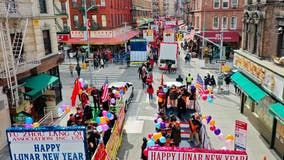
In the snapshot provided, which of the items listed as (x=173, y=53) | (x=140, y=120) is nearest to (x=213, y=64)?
(x=173, y=53)

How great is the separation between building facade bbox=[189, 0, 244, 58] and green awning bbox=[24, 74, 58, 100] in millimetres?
25251

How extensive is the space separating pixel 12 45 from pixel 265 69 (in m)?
13.3

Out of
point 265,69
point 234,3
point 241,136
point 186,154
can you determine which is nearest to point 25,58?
point 186,154

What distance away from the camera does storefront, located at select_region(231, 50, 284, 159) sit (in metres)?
12.1

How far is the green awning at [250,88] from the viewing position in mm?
13792

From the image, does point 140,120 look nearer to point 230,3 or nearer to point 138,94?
point 138,94

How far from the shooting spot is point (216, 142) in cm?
1438

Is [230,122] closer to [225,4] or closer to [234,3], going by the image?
[234,3]

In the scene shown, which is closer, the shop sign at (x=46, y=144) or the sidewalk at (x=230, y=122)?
the shop sign at (x=46, y=144)

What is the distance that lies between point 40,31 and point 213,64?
23055 mm

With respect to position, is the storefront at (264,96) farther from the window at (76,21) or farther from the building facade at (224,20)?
the window at (76,21)

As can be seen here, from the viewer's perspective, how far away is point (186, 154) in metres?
7.07

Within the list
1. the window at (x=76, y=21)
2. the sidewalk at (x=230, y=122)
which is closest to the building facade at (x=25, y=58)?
the sidewalk at (x=230, y=122)

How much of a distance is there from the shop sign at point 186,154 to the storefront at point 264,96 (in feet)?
→ 17.7
